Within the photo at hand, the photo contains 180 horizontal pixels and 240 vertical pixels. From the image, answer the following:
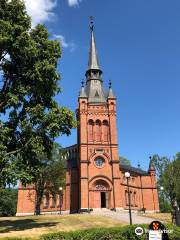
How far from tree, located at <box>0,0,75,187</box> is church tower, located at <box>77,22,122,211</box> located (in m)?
22.4

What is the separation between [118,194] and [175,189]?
1035 cm

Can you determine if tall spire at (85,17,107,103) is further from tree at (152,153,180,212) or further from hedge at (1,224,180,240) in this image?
hedge at (1,224,180,240)

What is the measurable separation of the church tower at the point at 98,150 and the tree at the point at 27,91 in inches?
880

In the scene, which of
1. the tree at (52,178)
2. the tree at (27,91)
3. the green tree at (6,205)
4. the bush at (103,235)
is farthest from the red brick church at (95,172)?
the bush at (103,235)

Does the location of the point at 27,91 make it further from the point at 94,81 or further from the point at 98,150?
the point at 94,81

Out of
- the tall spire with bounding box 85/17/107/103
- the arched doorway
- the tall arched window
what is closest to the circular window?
the arched doorway

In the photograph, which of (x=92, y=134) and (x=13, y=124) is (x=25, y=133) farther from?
(x=92, y=134)

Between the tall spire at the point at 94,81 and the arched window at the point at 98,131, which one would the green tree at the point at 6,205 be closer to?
the arched window at the point at 98,131

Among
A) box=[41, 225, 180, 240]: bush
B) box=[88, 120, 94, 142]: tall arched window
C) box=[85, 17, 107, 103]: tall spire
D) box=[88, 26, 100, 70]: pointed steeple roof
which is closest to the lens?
box=[41, 225, 180, 240]: bush

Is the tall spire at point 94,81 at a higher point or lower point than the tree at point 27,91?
higher

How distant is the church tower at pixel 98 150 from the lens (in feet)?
155

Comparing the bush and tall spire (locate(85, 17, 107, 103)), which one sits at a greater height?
tall spire (locate(85, 17, 107, 103))

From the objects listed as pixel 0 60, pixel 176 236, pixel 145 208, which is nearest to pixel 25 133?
pixel 0 60

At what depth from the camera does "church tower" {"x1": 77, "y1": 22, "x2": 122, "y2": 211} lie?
155 ft
